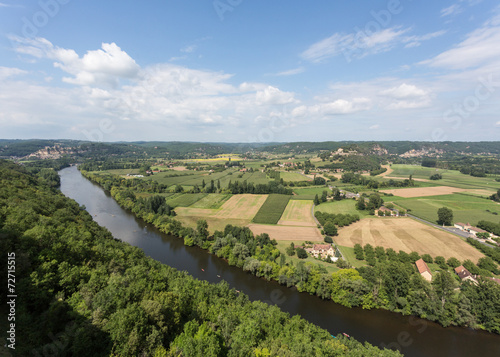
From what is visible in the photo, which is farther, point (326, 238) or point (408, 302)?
point (326, 238)

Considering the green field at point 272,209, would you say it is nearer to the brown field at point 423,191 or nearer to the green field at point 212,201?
the green field at point 212,201

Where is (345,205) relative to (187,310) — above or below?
below

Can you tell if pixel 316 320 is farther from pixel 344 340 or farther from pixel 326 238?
pixel 326 238

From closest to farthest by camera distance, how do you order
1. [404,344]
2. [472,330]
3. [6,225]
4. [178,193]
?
1. [6,225]
2. [404,344]
3. [472,330]
4. [178,193]

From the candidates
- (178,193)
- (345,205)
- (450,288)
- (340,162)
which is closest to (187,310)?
(450,288)

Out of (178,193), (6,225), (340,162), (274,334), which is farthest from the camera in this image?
(340,162)

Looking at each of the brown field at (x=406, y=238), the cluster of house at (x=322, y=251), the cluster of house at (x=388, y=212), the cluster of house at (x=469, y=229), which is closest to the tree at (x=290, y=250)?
the cluster of house at (x=322, y=251)

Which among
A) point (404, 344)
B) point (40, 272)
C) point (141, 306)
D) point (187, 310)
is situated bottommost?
point (404, 344)
